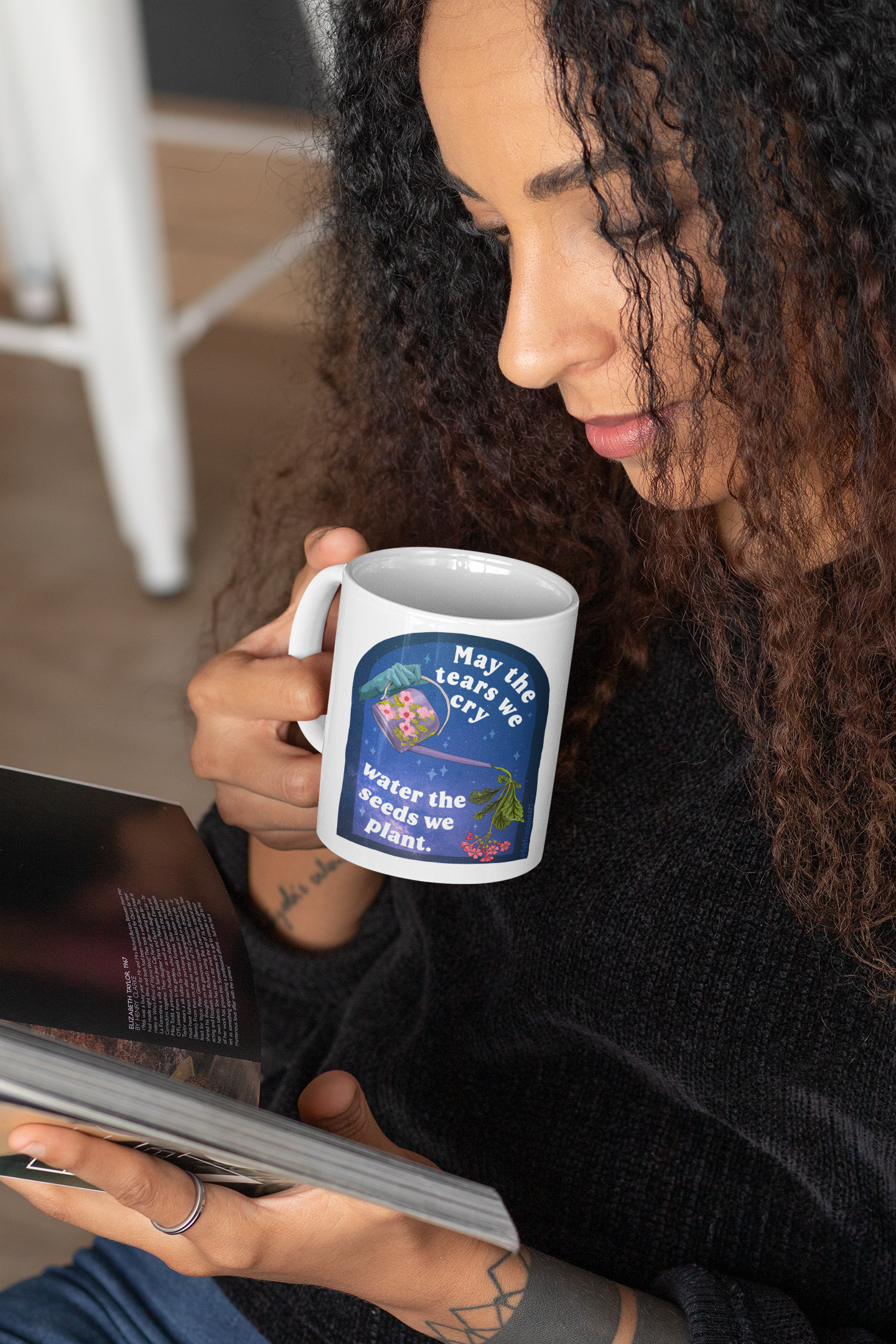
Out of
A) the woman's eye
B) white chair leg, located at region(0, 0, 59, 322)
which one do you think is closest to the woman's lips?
the woman's eye

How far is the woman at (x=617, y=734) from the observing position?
53cm

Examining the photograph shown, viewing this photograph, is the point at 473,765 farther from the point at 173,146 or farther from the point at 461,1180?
the point at 173,146

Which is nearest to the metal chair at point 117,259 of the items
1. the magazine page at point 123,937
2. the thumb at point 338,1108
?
the magazine page at point 123,937

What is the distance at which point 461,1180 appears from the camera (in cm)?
48

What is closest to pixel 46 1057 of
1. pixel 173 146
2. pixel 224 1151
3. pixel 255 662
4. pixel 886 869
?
pixel 224 1151

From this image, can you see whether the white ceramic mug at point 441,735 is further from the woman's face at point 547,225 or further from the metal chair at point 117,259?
the metal chair at point 117,259

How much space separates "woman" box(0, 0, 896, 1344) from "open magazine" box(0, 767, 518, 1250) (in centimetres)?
5

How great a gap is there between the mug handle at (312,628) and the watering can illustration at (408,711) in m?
0.09

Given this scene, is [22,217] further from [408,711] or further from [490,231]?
[408,711]

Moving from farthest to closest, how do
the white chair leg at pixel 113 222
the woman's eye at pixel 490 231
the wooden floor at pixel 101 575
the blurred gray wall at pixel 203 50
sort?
the blurred gray wall at pixel 203 50, the wooden floor at pixel 101 575, the white chair leg at pixel 113 222, the woman's eye at pixel 490 231

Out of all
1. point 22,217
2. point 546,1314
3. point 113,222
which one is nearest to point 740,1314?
point 546,1314

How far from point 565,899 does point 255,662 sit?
0.75 ft

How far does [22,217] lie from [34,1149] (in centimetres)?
267

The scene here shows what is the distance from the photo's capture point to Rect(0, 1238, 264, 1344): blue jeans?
0.72 m
